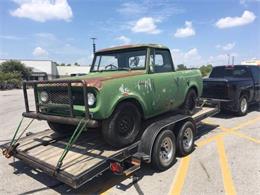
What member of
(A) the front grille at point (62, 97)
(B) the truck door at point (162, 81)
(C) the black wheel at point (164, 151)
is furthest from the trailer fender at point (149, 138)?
(A) the front grille at point (62, 97)

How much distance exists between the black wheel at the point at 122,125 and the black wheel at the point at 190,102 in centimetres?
229

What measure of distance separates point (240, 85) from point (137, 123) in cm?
616

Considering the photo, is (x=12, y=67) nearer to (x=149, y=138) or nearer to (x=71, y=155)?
(x=71, y=155)

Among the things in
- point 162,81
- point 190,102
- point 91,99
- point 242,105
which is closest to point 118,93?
point 91,99

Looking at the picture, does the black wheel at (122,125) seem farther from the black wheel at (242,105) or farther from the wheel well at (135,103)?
the black wheel at (242,105)

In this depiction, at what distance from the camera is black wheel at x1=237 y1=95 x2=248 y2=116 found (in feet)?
31.9

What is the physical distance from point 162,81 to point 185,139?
1419 mm

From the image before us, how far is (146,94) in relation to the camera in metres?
5.21

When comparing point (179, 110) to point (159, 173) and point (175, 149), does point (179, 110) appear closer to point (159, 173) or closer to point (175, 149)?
point (175, 149)

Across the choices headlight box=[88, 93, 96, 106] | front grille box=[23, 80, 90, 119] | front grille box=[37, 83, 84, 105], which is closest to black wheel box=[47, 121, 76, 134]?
front grille box=[23, 80, 90, 119]

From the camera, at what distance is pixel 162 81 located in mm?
5750

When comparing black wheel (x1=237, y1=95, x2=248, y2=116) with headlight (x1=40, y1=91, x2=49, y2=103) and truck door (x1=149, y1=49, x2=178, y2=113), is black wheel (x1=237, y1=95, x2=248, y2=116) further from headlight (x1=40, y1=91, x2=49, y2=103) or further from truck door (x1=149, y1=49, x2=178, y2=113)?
headlight (x1=40, y1=91, x2=49, y2=103)

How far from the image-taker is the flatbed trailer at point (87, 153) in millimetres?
3898

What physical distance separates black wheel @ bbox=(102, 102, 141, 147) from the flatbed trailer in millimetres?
168
